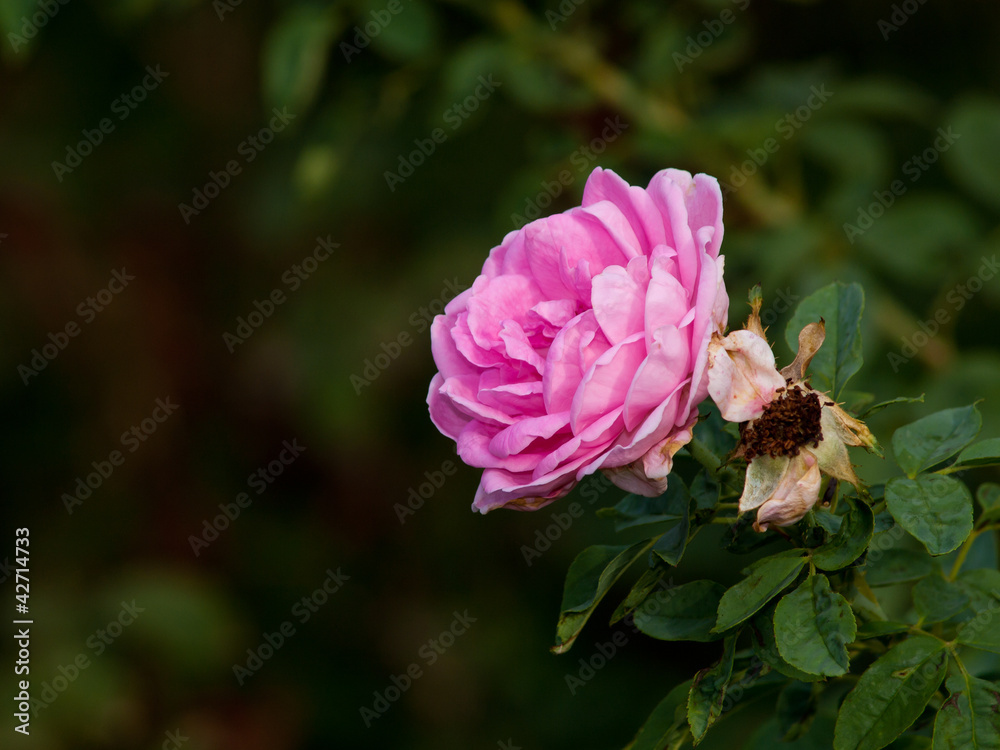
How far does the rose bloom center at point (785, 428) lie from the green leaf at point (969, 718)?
0.30 m

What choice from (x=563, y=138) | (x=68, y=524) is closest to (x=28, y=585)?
(x=68, y=524)

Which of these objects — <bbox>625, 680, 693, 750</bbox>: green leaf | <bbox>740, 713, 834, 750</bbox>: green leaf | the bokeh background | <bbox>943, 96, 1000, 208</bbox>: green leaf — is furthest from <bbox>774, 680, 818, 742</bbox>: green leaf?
<bbox>943, 96, 1000, 208</bbox>: green leaf

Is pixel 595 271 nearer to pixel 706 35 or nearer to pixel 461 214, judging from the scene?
pixel 706 35

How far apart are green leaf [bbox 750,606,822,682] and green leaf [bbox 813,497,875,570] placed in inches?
3.3

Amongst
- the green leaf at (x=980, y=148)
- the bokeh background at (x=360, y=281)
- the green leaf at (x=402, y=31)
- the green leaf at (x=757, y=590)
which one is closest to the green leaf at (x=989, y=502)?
the green leaf at (x=757, y=590)

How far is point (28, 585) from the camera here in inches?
124

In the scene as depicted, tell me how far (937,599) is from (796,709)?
0.21 meters

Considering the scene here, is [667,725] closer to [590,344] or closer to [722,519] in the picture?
[722,519]

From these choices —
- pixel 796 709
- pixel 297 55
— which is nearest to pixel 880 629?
pixel 796 709

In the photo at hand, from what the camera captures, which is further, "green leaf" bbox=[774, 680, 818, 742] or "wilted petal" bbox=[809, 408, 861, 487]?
"green leaf" bbox=[774, 680, 818, 742]

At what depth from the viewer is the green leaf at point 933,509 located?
2.90ft

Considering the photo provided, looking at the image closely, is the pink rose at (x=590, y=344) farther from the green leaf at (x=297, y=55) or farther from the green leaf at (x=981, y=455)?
the green leaf at (x=297, y=55)

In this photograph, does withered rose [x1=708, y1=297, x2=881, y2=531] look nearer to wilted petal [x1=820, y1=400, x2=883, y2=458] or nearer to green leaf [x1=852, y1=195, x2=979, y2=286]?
wilted petal [x1=820, y1=400, x2=883, y2=458]

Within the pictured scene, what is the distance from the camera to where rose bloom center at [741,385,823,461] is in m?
0.91
